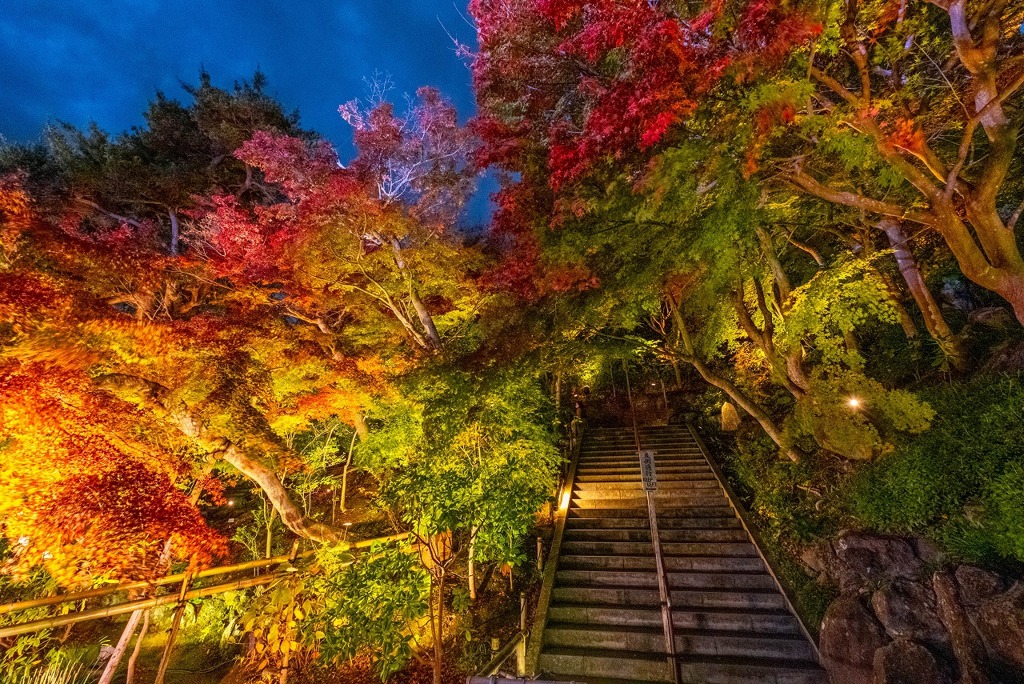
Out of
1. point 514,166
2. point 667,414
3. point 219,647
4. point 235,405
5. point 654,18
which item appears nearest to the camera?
point 654,18

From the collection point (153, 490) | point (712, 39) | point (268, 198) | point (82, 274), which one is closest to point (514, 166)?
point (712, 39)

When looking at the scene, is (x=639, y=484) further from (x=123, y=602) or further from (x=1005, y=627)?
(x=123, y=602)

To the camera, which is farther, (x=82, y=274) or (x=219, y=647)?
(x=219, y=647)

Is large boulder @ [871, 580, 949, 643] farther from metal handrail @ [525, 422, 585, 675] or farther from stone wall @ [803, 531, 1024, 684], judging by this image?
metal handrail @ [525, 422, 585, 675]

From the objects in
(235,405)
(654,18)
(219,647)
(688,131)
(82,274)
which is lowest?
(219,647)

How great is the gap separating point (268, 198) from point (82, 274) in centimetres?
943

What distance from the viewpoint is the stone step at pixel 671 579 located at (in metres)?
7.01

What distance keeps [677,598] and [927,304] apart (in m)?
7.58

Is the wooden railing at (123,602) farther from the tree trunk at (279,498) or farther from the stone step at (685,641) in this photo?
the stone step at (685,641)

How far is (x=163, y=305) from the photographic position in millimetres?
9211

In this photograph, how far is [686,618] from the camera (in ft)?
21.4

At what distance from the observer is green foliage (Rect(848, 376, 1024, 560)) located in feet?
14.7

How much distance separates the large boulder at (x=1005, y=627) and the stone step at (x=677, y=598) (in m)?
2.85

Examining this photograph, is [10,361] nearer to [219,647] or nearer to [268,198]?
[219,647]
